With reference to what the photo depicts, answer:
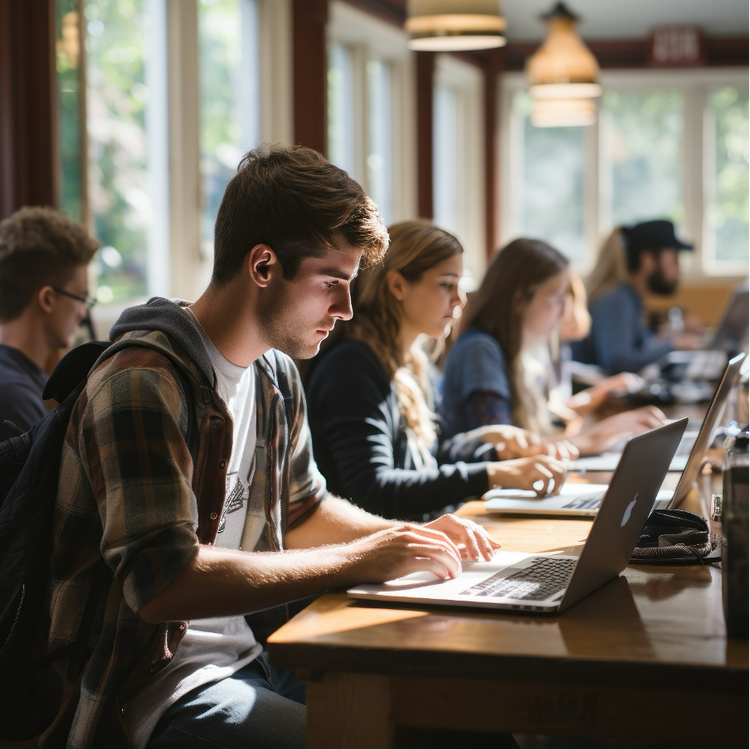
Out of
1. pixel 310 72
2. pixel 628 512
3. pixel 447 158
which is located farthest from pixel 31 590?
pixel 447 158

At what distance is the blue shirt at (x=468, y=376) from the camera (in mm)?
2645

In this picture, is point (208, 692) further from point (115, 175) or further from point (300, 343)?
point (115, 175)

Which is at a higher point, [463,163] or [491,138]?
[491,138]

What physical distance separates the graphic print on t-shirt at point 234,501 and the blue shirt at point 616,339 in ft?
12.5

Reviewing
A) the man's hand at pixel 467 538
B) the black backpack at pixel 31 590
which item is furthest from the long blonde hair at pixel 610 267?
the black backpack at pixel 31 590

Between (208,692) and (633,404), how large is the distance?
2.55 meters

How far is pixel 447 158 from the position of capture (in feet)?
25.3

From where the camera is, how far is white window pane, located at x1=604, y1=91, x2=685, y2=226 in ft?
26.2

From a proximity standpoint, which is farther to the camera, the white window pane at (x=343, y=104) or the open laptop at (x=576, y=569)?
the white window pane at (x=343, y=104)

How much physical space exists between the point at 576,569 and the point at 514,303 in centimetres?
180

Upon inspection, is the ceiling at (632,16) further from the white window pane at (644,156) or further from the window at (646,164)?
the white window pane at (644,156)

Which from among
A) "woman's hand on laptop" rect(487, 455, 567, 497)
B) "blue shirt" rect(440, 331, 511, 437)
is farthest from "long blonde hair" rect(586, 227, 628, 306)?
"woman's hand on laptop" rect(487, 455, 567, 497)

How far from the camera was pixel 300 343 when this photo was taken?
1.36 meters

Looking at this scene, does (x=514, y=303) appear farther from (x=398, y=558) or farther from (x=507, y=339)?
(x=398, y=558)
